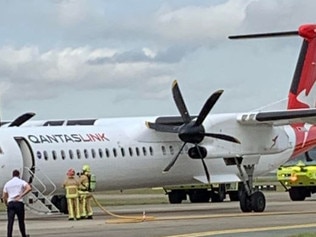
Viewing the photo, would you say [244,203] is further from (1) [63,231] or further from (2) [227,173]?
(1) [63,231]

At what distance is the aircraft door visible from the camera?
1121 inches

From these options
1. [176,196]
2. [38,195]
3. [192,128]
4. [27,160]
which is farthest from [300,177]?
[27,160]

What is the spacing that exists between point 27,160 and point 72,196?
1.88 metres

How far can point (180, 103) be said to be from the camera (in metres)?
33.0

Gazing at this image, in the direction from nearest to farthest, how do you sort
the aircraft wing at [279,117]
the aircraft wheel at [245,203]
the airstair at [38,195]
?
the airstair at [38,195] → the aircraft wing at [279,117] → the aircraft wheel at [245,203]

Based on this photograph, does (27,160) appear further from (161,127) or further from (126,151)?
(161,127)

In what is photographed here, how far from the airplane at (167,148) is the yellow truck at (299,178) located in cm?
398

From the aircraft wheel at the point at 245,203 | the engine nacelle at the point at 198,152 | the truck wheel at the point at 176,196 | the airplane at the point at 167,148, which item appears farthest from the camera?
the truck wheel at the point at 176,196

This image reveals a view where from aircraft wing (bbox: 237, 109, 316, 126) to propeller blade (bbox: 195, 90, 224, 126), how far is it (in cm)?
130

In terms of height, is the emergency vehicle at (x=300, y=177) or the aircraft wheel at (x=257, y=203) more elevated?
the emergency vehicle at (x=300, y=177)

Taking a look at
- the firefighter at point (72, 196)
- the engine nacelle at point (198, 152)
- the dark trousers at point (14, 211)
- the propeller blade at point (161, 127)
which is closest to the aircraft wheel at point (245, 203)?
the engine nacelle at point (198, 152)

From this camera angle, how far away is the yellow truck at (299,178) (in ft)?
129

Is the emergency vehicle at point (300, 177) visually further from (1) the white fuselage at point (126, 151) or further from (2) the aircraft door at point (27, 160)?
(2) the aircraft door at point (27, 160)

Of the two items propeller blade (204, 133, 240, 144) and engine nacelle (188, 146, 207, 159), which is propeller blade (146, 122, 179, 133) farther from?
propeller blade (204, 133, 240, 144)
